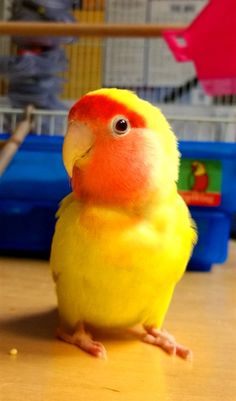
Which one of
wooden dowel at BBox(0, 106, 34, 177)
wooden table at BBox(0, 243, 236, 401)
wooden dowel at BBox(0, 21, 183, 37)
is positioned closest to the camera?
wooden table at BBox(0, 243, 236, 401)

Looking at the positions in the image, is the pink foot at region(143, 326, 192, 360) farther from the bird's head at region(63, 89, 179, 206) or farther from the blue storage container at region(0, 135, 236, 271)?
the blue storage container at region(0, 135, 236, 271)

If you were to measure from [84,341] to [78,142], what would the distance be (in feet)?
0.56

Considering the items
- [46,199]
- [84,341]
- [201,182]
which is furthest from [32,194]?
[84,341]

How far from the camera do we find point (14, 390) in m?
0.39

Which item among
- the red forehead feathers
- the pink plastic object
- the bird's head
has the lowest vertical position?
the bird's head

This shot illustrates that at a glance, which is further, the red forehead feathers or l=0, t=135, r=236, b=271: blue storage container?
l=0, t=135, r=236, b=271: blue storage container

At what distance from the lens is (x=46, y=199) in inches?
33.9

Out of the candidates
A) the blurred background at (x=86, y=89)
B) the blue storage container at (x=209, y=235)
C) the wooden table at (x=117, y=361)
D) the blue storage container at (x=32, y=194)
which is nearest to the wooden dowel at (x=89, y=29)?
the blurred background at (x=86, y=89)

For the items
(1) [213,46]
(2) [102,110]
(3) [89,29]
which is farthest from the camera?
(3) [89,29]

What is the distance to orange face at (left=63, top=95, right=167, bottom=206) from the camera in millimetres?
448

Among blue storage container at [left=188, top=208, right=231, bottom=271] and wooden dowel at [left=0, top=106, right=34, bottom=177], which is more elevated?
wooden dowel at [left=0, top=106, right=34, bottom=177]

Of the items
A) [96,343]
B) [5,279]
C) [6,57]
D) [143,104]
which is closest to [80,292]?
[96,343]

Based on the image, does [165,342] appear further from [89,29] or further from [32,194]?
[89,29]

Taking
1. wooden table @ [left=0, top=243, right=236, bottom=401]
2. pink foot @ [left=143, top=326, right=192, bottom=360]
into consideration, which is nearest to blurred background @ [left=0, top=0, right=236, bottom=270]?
wooden table @ [left=0, top=243, right=236, bottom=401]
